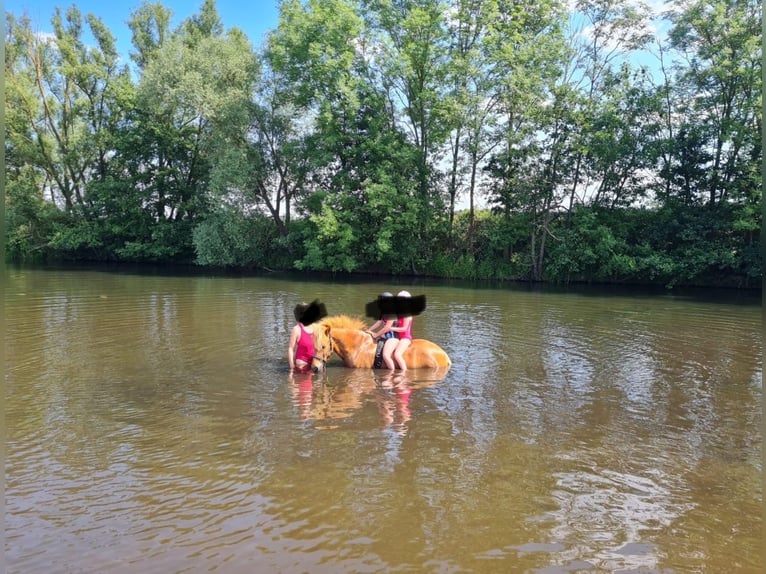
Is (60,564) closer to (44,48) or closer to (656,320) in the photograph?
(656,320)

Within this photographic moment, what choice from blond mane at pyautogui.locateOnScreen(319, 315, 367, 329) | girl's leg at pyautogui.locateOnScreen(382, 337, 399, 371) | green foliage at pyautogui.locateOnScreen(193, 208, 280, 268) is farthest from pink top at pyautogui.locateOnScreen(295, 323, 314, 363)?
green foliage at pyautogui.locateOnScreen(193, 208, 280, 268)

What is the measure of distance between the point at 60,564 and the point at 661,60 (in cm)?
3640

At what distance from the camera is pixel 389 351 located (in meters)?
10.7

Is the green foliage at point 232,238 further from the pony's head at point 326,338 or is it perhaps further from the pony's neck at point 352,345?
the pony's neck at point 352,345

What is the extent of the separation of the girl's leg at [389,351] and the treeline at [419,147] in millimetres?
22514

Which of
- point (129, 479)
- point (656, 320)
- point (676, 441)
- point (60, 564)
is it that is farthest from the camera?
point (656, 320)

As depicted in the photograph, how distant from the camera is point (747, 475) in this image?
6035 mm

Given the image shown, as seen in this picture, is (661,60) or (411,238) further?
(411,238)

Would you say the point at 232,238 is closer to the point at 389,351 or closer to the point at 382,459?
the point at 389,351

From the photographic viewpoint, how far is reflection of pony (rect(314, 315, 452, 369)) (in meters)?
10.8

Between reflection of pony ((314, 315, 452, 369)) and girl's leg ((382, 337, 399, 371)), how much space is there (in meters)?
0.26

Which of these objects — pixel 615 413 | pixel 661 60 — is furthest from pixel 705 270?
pixel 615 413

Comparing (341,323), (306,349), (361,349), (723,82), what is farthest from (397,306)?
(723,82)

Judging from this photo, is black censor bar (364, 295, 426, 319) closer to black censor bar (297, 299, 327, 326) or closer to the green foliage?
black censor bar (297, 299, 327, 326)
